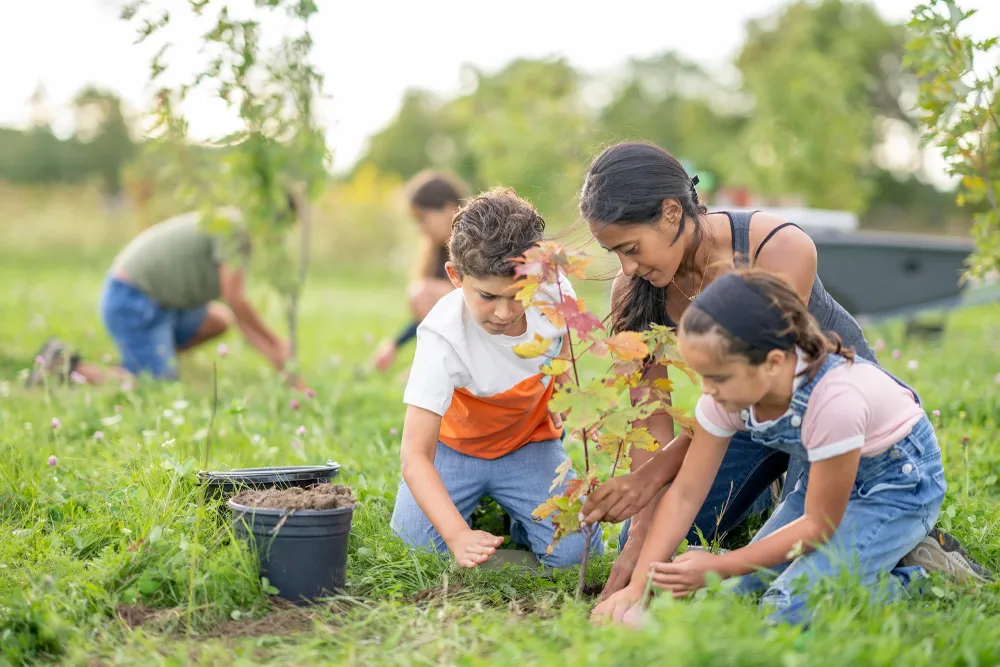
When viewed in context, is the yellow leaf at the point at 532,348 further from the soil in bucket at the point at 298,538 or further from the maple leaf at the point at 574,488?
the soil in bucket at the point at 298,538

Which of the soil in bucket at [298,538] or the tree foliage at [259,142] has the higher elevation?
the tree foliage at [259,142]

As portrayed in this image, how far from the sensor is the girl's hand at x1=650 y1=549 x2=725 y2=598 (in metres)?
2.36

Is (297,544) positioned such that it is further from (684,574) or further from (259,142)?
(259,142)

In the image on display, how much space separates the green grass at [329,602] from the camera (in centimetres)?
198

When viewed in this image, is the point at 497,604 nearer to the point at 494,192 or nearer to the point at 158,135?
the point at 494,192

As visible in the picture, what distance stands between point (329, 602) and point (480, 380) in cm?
89

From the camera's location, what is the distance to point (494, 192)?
2965mm

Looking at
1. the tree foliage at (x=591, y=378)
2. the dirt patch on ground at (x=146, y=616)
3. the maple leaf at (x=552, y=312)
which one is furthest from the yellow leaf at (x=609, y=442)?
the dirt patch on ground at (x=146, y=616)

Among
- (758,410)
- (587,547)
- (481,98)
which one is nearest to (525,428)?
(587,547)

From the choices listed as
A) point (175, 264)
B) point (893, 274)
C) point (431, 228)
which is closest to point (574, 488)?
point (431, 228)

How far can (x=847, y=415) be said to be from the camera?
2.30 meters

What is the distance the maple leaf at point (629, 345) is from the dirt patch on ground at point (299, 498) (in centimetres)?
89

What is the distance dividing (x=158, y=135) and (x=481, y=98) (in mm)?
14063

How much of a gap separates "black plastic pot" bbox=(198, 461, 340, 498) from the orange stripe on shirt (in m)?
0.55
